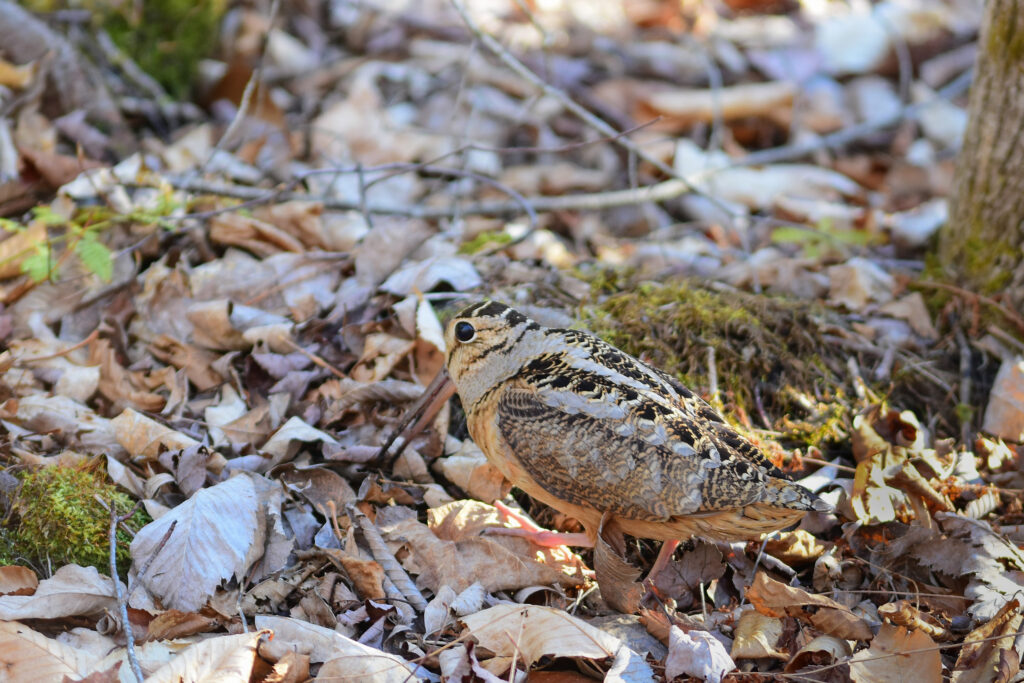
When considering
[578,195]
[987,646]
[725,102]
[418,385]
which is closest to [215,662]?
[418,385]

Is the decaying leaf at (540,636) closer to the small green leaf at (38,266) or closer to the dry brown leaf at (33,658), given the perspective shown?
the dry brown leaf at (33,658)

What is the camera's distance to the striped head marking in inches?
145

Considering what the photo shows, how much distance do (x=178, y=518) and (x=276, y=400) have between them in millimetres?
922

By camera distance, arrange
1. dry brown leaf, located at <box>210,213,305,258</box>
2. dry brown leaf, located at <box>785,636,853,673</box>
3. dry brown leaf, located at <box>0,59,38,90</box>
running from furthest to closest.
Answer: dry brown leaf, located at <box>0,59,38,90</box> → dry brown leaf, located at <box>210,213,305,258</box> → dry brown leaf, located at <box>785,636,853,673</box>

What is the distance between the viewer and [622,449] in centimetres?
330

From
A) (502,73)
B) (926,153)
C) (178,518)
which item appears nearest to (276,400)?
(178,518)

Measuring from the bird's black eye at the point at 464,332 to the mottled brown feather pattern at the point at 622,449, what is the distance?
0.18 meters

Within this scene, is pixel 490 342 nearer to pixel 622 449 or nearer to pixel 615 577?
pixel 622 449

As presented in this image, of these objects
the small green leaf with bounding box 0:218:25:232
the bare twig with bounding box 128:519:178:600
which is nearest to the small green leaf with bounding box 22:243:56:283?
the small green leaf with bounding box 0:218:25:232

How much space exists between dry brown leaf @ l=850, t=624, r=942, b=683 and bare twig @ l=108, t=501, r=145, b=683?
230 centimetres

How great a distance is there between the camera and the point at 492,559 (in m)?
3.49

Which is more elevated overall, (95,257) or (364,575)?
(95,257)

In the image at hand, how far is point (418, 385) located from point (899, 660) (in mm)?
2226

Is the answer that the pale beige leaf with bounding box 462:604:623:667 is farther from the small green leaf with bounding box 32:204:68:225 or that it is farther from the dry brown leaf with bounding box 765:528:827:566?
the small green leaf with bounding box 32:204:68:225
